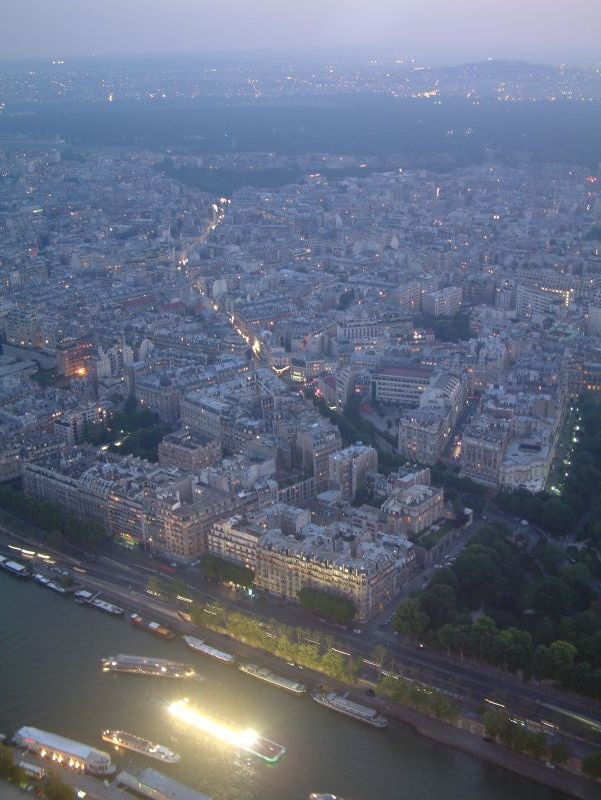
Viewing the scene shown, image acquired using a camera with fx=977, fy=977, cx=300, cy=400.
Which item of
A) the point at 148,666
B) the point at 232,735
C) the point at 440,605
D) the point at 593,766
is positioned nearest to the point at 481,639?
the point at 440,605

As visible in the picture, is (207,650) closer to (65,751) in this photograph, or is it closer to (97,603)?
(97,603)

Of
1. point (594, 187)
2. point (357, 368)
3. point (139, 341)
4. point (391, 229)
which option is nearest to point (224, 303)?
point (139, 341)

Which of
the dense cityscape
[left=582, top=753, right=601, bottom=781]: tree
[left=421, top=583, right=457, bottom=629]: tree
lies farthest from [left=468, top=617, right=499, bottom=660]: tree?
[left=582, top=753, right=601, bottom=781]: tree

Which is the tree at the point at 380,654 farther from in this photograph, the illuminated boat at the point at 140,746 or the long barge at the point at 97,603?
the long barge at the point at 97,603

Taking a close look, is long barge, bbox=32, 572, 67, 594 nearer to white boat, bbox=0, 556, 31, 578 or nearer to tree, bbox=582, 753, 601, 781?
white boat, bbox=0, 556, 31, 578

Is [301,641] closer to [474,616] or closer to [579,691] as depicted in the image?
[474,616]

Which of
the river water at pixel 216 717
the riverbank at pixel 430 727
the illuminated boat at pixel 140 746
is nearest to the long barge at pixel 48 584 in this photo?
the river water at pixel 216 717
